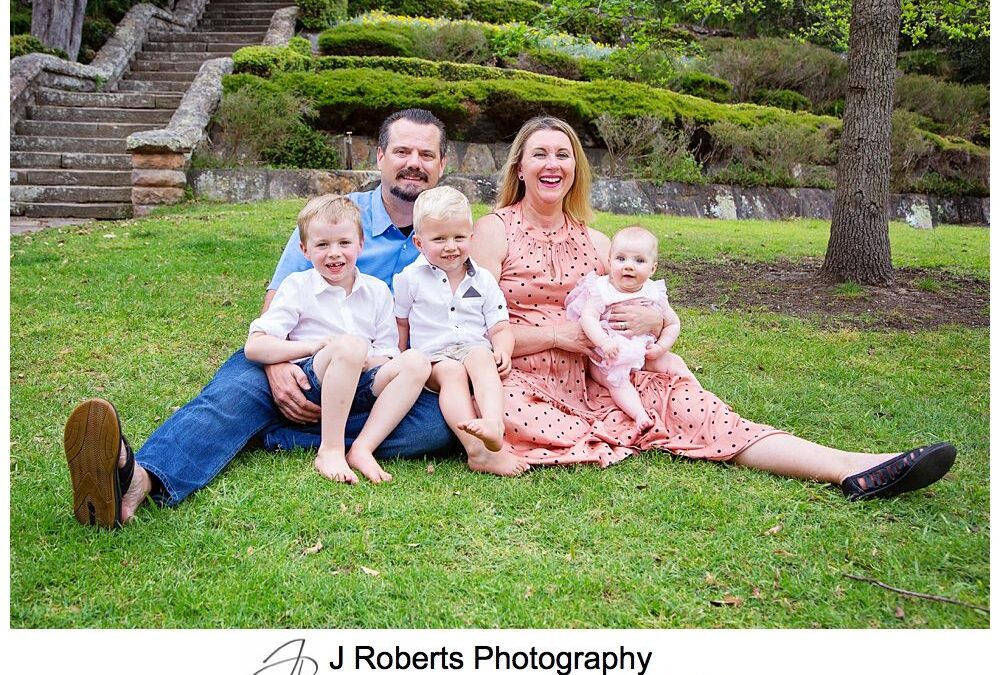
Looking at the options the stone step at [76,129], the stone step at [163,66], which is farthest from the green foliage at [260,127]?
the stone step at [163,66]

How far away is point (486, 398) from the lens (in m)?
3.07

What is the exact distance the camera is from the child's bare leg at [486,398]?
2.89 metres

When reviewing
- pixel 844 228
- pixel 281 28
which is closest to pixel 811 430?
pixel 844 228

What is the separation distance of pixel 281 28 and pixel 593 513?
548 inches

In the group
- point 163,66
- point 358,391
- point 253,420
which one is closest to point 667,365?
point 358,391

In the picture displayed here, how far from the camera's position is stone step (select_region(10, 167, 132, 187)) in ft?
32.2

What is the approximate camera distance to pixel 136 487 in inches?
103

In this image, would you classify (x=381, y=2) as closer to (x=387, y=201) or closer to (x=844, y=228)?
(x=844, y=228)

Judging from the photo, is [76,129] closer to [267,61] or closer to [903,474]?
[267,61]

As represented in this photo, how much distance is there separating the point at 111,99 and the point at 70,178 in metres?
2.29

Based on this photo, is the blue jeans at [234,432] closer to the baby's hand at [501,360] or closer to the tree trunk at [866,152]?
the baby's hand at [501,360]

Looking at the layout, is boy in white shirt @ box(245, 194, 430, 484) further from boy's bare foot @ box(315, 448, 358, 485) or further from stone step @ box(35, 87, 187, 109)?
stone step @ box(35, 87, 187, 109)

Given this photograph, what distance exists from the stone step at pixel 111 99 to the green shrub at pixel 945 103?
13344 millimetres

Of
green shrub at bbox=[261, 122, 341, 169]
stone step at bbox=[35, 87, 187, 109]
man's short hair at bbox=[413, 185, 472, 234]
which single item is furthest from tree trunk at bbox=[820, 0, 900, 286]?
stone step at bbox=[35, 87, 187, 109]
